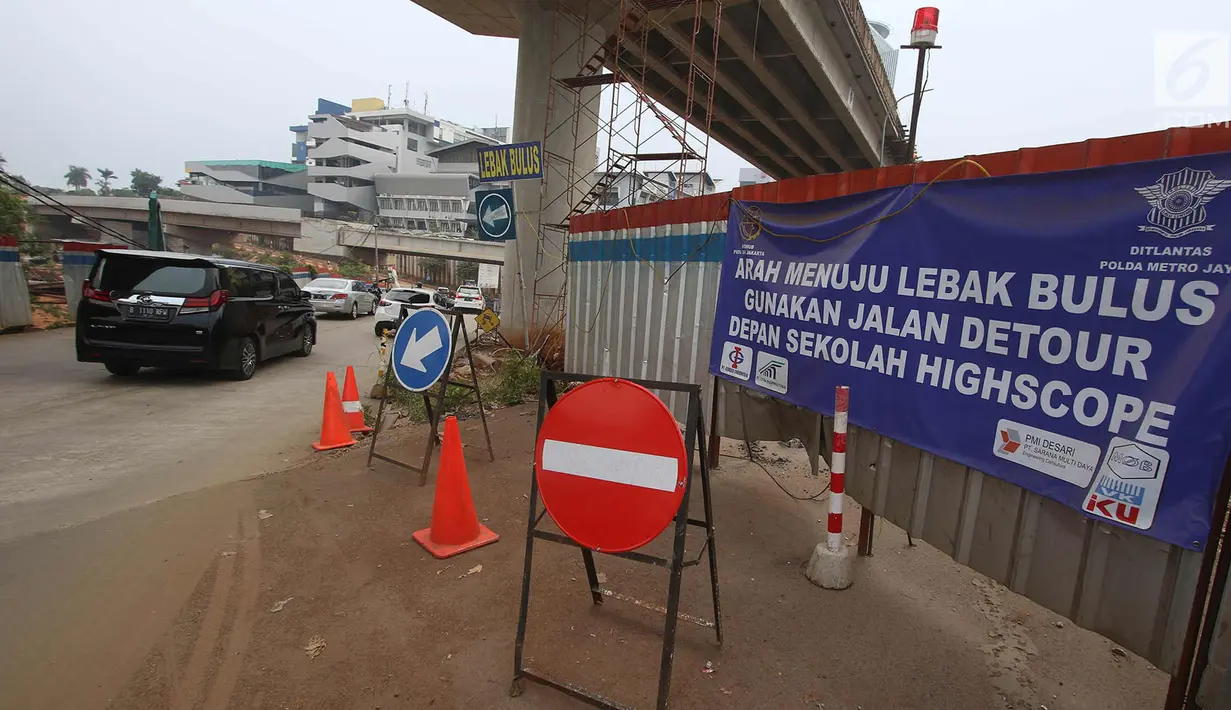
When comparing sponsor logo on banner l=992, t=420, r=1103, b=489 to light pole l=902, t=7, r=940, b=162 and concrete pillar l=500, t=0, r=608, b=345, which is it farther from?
light pole l=902, t=7, r=940, b=162

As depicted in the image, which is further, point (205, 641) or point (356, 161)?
point (356, 161)

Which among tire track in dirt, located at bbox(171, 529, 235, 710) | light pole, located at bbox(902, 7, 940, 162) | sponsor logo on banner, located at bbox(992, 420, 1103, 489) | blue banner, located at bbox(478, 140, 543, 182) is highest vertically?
light pole, located at bbox(902, 7, 940, 162)

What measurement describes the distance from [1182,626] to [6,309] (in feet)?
58.6

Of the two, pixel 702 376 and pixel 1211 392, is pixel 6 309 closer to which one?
pixel 702 376

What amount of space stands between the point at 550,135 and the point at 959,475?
9.76 m

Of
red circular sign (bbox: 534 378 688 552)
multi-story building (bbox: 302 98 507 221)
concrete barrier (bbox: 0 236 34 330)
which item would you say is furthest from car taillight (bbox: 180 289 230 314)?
multi-story building (bbox: 302 98 507 221)

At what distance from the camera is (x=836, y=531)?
3.23m

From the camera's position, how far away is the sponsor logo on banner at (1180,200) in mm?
1875

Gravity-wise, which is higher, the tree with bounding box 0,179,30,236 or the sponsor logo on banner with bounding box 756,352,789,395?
the tree with bounding box 0,179,30,236

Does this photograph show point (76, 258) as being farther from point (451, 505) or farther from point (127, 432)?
point (451, 505)

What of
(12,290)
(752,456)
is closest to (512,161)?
(752,456)

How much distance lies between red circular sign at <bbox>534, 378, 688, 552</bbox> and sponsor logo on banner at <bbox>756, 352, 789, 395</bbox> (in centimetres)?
168

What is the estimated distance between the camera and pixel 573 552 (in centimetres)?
370

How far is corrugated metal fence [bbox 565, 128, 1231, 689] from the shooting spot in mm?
2039
